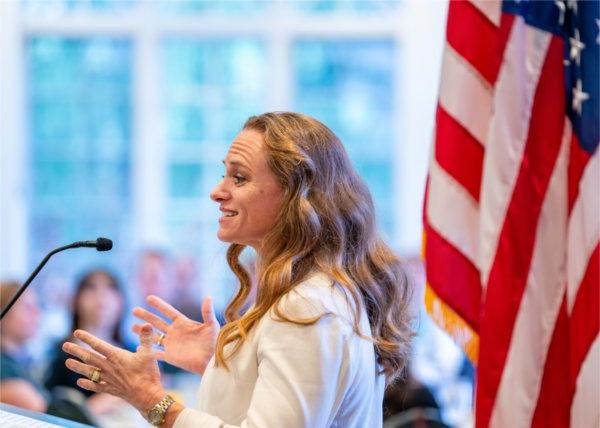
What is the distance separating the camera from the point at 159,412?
1.68m

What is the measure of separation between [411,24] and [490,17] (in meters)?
4.48

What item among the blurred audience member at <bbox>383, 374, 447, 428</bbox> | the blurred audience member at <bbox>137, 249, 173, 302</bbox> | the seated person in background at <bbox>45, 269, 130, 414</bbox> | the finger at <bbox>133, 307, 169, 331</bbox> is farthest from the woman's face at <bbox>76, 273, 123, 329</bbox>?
the finger at <bbox>133, 307, 169, 331</bbox>

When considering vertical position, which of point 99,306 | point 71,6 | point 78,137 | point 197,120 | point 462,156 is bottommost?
point 99,306

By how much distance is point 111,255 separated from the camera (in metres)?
7.08

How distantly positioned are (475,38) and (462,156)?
1.02 feet

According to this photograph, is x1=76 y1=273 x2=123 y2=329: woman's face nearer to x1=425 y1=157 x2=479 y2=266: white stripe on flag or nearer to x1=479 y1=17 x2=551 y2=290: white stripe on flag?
x1=425 y1=157 x2=479 y2=266: white stripe on flag

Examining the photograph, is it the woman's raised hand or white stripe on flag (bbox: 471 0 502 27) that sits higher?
white stripe on flag (bbox: 471 0 502 27)

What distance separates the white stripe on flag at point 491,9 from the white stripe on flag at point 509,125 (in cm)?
9

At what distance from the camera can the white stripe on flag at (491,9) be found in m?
2.52

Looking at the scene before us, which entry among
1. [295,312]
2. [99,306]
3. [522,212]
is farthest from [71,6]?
[295,312]

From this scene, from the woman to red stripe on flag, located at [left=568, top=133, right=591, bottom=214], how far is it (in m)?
0.67

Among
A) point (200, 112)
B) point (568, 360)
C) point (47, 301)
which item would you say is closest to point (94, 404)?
point (568, 360)

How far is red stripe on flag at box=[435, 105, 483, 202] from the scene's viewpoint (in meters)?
2.54

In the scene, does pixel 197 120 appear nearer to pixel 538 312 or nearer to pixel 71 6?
pixel 71 6
